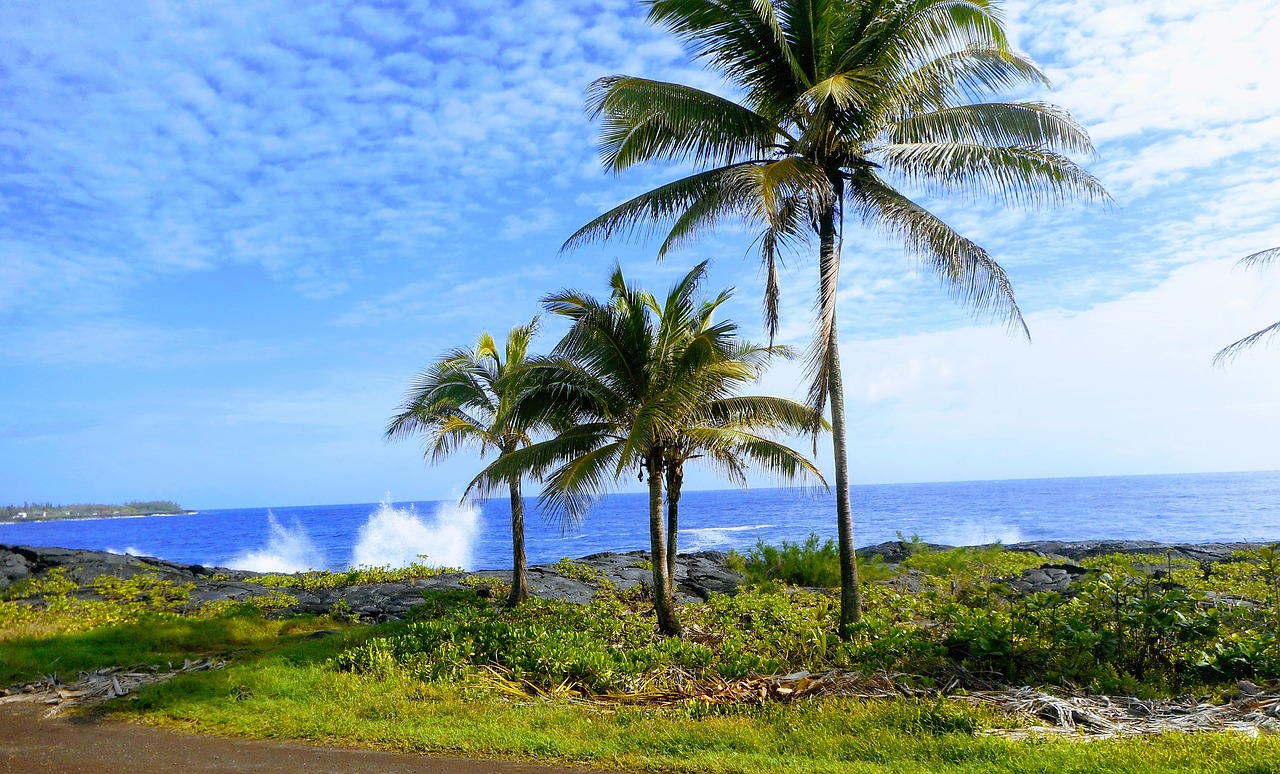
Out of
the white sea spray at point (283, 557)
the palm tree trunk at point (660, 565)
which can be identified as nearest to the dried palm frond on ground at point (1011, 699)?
the palm tree trunk at point (660, 565)

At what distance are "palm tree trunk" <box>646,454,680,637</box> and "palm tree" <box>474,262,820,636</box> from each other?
15mm

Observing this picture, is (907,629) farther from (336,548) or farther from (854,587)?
(336,548)

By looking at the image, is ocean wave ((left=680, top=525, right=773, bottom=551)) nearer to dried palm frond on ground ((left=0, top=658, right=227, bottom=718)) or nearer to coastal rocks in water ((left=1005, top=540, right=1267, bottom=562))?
coastal rocks in water ((left=1005, top=540, right=1267, bottom=562))

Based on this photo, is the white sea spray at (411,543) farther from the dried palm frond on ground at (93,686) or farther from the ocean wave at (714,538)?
the dried palm frond on ground at (93,686)

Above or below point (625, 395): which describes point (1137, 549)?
below

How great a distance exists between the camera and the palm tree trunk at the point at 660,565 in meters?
11.0

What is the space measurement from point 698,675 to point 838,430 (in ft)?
13.8

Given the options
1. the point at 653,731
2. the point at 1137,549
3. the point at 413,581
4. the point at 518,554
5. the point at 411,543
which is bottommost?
the point at 411,543

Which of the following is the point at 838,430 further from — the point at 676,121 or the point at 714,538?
the point at 714,538

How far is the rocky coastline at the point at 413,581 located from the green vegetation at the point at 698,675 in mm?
4143

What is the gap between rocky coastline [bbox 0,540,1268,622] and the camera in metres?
15.7

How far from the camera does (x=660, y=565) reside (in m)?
11.1

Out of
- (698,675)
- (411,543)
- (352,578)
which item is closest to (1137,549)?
(698,675)

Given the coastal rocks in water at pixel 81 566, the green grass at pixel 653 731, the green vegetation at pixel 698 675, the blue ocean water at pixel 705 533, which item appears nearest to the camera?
the green grass at pixel 653 731
